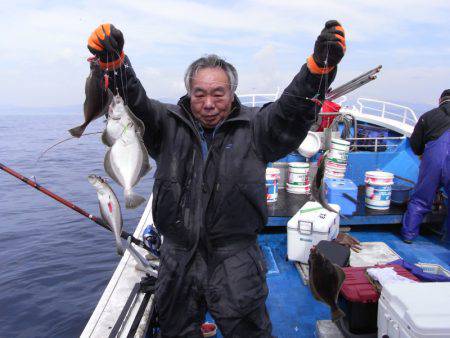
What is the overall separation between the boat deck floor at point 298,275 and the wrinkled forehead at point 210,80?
9.31 feet

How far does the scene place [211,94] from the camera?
2602 mm

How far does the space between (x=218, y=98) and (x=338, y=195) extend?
14.1 feet

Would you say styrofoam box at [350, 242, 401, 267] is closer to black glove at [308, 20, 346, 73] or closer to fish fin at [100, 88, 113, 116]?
black glove at [308, 20, 346, 73]

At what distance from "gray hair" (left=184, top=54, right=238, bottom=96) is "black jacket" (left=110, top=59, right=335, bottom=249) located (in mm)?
177

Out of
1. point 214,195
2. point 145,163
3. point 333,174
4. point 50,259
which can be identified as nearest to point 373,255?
point 333,174

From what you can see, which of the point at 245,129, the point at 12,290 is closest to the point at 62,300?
the point at 12,290

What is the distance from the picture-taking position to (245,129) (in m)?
2.66

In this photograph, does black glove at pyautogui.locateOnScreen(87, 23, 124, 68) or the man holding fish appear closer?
black glove at pyautogui.locateOnScreen(87, 23, 124, 68)

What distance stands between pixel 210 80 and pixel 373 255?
4.33 meters

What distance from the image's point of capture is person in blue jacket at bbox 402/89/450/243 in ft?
19.2

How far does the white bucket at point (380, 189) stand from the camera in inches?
259

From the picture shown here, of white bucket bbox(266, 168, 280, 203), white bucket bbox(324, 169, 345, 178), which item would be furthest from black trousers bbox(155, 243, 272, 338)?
white bucket bbox(324, 169, 345, 178)

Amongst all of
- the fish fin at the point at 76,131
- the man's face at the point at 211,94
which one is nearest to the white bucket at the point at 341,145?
the man's face at the point at 211,94

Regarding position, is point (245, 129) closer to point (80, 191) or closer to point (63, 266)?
point (63, 266)
